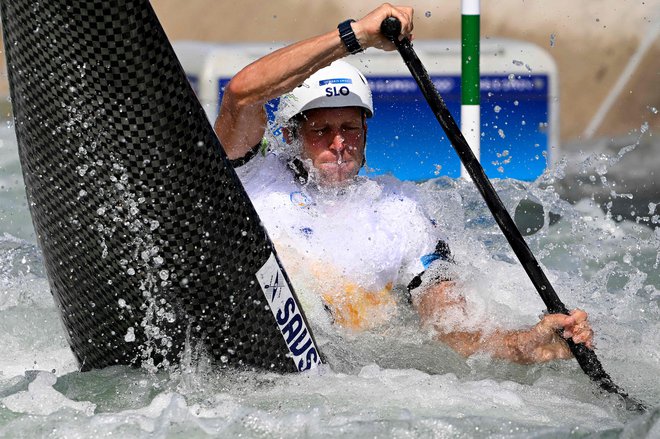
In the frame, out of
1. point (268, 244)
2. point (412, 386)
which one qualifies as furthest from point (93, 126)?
point (412, 386)

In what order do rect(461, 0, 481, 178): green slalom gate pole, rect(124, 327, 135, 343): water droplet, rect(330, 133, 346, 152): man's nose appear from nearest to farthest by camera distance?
rect(124, 327, 135, 343): water droplet < rect(330, 133, 346, 152): man's nose < rect(461, 0, 481, 178): green slalom gate pole

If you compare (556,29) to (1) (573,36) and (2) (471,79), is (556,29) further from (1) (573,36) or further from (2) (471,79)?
(2) (471,79)

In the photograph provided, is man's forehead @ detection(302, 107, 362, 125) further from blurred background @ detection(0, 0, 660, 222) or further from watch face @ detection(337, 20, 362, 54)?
blurred background @ detection(0, 0, 660, 222)

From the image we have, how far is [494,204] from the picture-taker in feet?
A: 11.3

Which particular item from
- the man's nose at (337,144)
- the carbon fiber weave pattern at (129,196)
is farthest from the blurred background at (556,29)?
the carbon fiber weave pattern at (129,196)

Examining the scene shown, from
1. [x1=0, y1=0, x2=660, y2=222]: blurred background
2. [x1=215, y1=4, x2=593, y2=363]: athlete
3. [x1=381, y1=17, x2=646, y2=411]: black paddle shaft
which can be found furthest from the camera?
[x1=0, y1=0, x2=660, y2=222]: blurred background

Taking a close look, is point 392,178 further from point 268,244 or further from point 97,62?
point 97,62

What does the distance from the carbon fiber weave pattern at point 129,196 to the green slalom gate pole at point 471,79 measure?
203cm

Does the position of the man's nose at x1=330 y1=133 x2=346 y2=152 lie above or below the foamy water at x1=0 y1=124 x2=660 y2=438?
above

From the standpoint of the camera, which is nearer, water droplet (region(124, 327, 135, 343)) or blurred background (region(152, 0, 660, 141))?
water droplet (region(124, 327, 135, 343))

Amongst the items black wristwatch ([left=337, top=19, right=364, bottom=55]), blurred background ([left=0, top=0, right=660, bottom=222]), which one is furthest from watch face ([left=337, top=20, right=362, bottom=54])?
blurred background ([left=0, top=0, right=660, bottom=222])

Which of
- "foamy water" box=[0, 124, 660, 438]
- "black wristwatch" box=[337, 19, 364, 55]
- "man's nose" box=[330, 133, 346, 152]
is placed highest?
"black wristwatch" box=[337, 19, 364, 55]

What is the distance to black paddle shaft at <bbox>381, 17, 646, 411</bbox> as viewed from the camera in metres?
3.33

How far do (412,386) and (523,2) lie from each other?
5.98m
